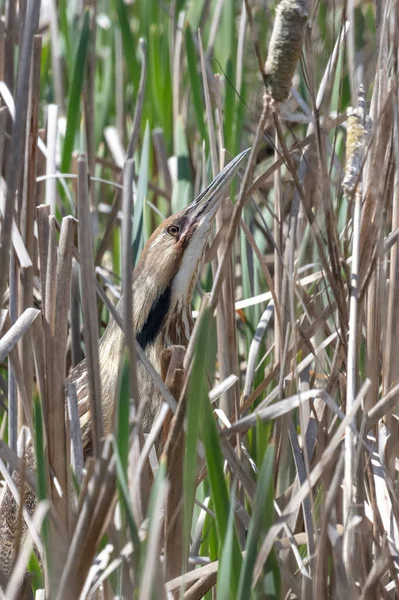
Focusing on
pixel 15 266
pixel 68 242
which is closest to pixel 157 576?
pixel 68 242

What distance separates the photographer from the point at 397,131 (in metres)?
1.21

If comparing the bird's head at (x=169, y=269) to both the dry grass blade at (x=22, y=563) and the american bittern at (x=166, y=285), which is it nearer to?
the american bittern at (x=166, y=285)

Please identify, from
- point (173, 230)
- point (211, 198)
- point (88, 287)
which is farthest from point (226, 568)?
point (173, 230)

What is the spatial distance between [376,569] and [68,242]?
2.03 feet

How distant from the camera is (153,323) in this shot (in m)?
2.01

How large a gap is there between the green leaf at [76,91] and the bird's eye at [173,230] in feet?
1.24

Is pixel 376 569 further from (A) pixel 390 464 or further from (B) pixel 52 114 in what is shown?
(B) pixel 52 114

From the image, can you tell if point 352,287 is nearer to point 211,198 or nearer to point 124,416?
point 124,416

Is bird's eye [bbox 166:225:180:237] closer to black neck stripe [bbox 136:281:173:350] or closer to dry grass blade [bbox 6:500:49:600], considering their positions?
black neck stripe [bbox 136:281:173:350]

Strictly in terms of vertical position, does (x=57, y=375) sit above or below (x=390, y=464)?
above

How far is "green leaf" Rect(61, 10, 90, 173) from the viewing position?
1997mm

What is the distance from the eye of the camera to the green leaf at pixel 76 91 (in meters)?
2.00

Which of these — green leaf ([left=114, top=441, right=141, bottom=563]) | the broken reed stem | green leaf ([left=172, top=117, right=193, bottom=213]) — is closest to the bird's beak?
green leaf ([left=172, top=117, right=193, bottom=213])

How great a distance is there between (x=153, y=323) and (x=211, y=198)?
1.02 feet
